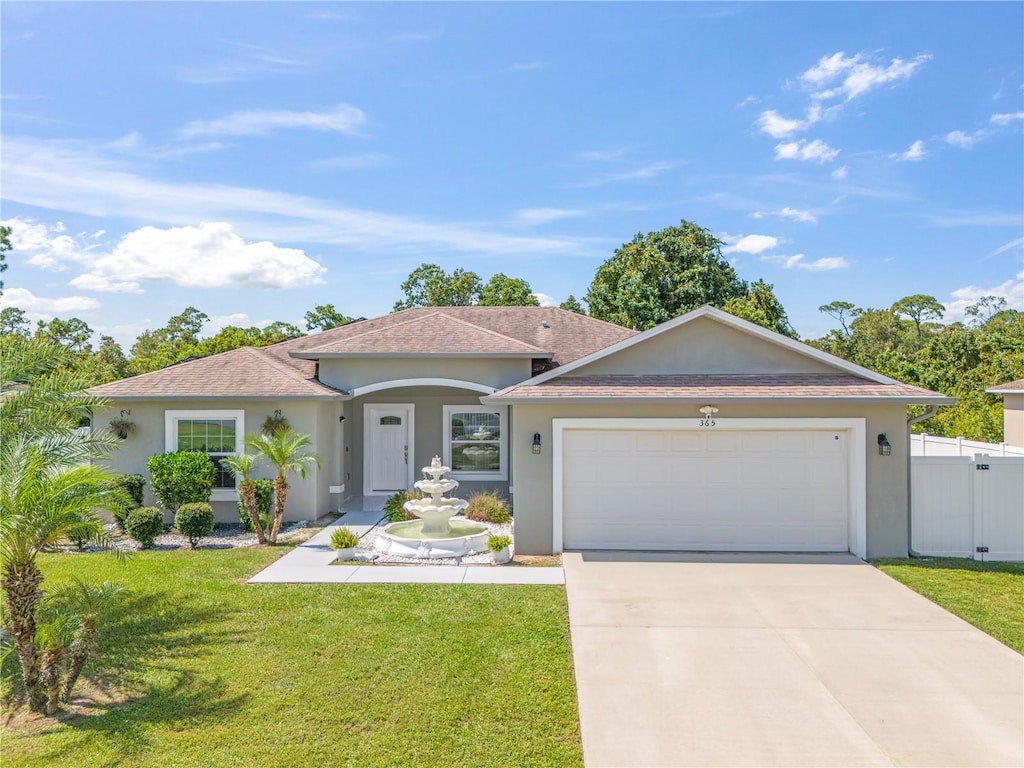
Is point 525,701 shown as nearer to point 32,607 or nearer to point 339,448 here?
point 32,607

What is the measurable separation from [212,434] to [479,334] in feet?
21.8

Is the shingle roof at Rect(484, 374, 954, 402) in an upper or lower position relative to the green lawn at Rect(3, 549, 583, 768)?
upper

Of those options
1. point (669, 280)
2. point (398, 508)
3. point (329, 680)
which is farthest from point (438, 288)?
point (329, 680)

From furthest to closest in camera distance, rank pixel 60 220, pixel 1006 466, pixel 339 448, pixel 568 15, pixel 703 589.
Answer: pixel 60 220
pixel 339 448
pixel 568 15
pixel 1006 466
pixel 703 589

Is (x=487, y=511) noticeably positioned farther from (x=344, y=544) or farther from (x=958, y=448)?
(x=958, y=448)

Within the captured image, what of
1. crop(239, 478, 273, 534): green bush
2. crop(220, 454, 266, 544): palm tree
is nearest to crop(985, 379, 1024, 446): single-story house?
crop(239, 478, 273, 534): green bush

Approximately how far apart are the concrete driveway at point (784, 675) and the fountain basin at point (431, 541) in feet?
8.11

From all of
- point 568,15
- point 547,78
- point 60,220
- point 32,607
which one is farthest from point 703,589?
point 60,220

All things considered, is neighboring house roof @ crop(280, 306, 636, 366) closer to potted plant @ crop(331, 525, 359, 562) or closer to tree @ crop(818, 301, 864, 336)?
potted plant @ crop(331, 525, 359, 562)

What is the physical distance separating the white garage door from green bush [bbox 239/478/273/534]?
6.42 meters

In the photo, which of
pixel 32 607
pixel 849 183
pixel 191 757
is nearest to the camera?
pixel 191 757

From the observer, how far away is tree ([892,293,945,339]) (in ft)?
205

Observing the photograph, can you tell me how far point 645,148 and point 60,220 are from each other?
1709 centimetres

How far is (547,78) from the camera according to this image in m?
15.4
